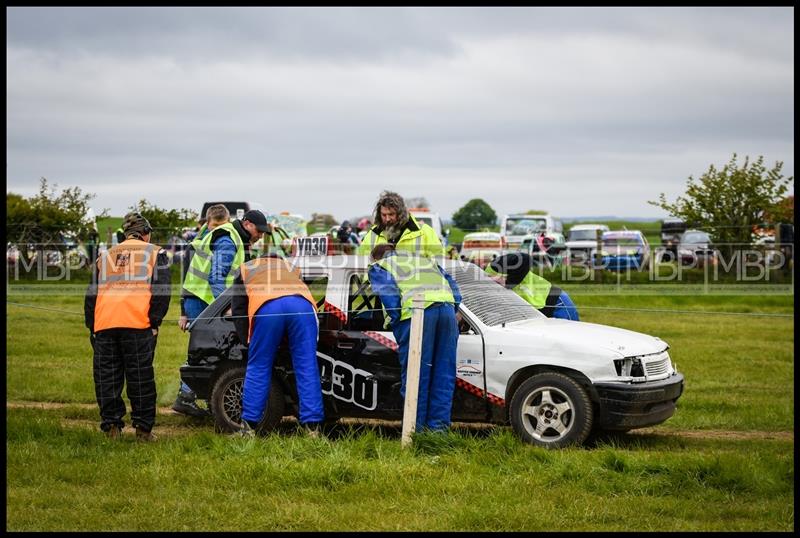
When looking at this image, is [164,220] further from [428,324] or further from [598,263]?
[428,324]

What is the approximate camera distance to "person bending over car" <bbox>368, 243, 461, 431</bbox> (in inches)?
327

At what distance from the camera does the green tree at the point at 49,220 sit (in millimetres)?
25172

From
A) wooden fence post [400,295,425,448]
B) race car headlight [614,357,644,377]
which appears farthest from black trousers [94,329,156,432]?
race car headlight [614,357,644,377]

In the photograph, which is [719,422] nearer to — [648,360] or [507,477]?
[648,360]

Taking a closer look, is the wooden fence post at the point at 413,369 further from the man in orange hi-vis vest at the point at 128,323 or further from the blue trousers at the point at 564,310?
the blue trousers at the point at 564,310

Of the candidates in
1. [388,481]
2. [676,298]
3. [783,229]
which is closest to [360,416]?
[388,481]

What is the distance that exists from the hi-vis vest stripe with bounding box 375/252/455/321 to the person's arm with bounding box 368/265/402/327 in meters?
0.03

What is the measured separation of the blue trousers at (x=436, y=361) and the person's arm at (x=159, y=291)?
6.62 ft

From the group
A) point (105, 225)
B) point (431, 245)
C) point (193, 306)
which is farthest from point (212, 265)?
point (105, 225)

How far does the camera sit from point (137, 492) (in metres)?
6.84

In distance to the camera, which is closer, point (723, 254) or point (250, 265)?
point (250, 265)

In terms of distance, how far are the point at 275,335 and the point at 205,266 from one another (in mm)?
1943

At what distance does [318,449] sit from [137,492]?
1.44 m

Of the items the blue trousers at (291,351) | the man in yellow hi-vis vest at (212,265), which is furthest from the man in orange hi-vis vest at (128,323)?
the man in yellow hi-vis vest at (212,265)
